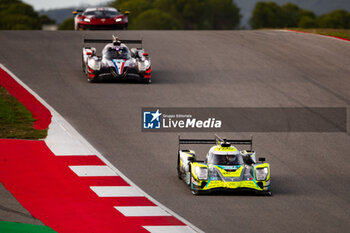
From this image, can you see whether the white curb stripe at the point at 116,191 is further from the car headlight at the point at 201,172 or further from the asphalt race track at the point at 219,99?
the car headlight at the point at 201,172

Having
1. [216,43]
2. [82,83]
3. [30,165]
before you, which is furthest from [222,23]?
[30,165]

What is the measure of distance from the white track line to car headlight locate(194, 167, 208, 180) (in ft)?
3.74

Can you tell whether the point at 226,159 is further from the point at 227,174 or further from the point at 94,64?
the point at 94,64

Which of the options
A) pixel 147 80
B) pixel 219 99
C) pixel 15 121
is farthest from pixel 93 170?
pixel 147 80

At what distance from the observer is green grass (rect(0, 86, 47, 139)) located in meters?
21.0

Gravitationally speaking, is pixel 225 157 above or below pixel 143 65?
above

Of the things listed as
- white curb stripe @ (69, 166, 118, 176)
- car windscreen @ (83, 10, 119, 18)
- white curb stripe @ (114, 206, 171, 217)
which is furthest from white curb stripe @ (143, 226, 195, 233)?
car windscreen @ (83, 10, 119, 18)

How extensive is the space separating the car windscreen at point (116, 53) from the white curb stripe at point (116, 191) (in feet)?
36.2

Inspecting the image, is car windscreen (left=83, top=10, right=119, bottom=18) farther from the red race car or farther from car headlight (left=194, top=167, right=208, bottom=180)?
car headlight (left=194, top=167, right=208, bottom=180)

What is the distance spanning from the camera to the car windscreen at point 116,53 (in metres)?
27.0

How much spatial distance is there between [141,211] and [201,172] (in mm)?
1794

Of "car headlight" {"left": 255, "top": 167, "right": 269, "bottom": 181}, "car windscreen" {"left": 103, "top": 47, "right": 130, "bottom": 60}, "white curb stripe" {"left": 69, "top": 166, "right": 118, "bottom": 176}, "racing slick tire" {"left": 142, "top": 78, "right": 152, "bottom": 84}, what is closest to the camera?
"car headlight" {"left": 255, "top": 167, "right": 269, "bottom": 181}

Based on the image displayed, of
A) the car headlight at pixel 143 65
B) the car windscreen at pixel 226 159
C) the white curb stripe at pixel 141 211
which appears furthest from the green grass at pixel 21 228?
the car headlight at pixel 143 65

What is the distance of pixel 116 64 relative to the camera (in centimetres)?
2700
